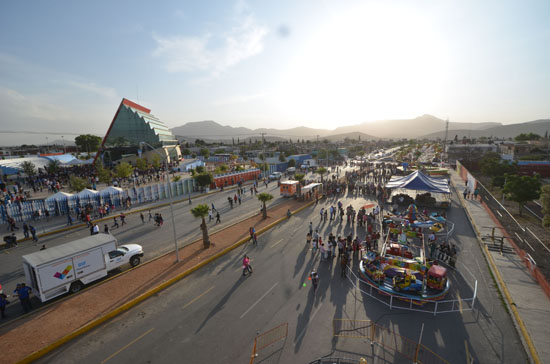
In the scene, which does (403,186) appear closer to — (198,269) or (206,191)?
(198,269)

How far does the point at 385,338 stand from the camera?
8695 millimetres

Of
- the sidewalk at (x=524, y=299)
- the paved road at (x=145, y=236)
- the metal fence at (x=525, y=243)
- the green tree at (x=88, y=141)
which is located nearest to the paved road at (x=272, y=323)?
the sidewalk at (x=524, y=299)

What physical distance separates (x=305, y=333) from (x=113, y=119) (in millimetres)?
72658

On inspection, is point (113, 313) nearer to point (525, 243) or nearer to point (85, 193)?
point (85, 193)

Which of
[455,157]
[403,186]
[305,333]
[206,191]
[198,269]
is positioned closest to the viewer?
[305,333]

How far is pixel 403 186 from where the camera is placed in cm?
2447

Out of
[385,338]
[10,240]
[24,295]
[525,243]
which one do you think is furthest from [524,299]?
[10,240]

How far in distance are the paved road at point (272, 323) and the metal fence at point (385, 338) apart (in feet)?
0.83

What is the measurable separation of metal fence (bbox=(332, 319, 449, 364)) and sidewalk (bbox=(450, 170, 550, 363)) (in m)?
3.20

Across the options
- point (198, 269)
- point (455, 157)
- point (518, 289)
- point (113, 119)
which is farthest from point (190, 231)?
point (455, 157)

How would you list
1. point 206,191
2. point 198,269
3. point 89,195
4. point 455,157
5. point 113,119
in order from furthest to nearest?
1. point 455,157
2. point 113,119
3. point 206,191
4. point 89,195
5. point 198,269

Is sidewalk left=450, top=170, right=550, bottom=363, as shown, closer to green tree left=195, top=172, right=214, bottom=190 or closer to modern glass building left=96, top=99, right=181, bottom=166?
green tree left=195, top=172, right=214, bottom=190

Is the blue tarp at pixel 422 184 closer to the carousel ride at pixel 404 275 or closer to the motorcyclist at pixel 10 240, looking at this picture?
the carousel ride at pixel 404 275

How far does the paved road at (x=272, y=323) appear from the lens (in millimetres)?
8188
